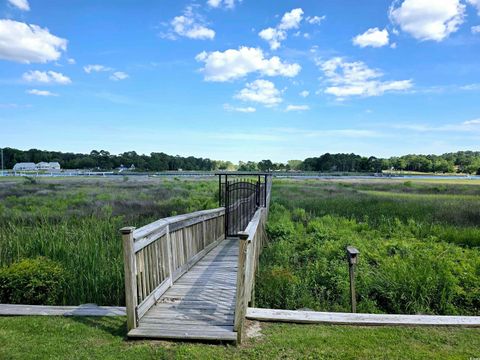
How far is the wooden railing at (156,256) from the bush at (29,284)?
6.31 ft

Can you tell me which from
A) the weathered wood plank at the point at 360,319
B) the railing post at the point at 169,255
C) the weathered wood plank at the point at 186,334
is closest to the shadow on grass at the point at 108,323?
the weathered wood plank at the point at 186,334

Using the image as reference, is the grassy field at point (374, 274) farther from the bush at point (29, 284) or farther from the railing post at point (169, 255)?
the bush at point (29, 284)

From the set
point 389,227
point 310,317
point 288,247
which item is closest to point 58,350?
point 310,317

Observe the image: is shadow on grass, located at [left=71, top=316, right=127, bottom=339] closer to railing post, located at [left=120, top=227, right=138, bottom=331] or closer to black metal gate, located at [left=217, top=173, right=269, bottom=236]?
railing post, located at [left=120, top=227, right=138, bottom=331]

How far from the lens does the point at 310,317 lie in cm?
438

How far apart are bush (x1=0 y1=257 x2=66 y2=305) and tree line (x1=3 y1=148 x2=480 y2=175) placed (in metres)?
95.7

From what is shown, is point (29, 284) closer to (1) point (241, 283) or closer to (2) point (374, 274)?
(1) point (241, 283)

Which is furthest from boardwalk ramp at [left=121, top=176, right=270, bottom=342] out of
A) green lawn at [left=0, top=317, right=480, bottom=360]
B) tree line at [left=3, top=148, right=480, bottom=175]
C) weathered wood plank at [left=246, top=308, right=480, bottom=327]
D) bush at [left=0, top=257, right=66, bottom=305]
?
tree line at [left=3, top=148, right=480, bottom=175]

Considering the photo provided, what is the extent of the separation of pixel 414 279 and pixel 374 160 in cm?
12704

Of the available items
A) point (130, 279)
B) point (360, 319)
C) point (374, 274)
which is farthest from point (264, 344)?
point (374, 274)

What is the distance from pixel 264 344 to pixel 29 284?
393 cm

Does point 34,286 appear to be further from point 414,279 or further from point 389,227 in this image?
point 389,227

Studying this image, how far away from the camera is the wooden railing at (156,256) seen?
3.94 metres

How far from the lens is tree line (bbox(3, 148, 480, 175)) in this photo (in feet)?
367
